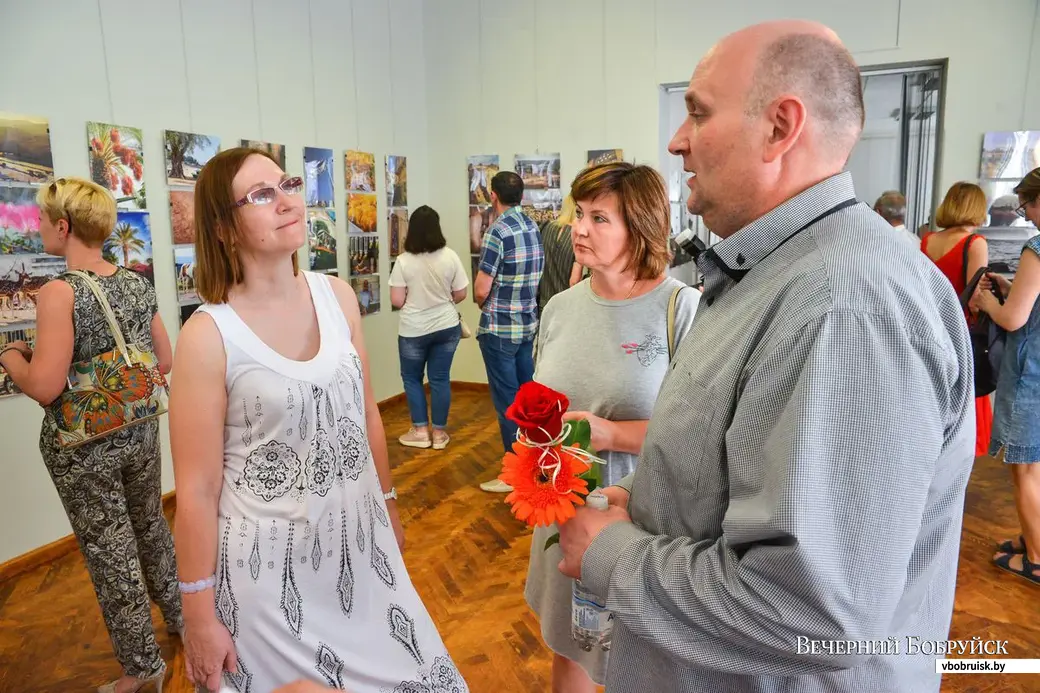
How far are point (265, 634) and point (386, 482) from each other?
542 mm

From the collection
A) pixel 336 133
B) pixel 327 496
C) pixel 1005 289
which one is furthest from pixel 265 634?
pixel 336 133

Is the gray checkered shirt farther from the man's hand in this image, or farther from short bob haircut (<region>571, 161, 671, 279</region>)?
short bob haircut (<region>571, 161, 671, 279</region>)

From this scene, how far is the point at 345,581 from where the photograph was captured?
167cm

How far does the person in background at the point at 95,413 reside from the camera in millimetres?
2566

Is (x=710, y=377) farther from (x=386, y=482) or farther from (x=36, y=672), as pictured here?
(x=36, y=672)

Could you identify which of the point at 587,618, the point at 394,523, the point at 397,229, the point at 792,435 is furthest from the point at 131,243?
the point at 792,435

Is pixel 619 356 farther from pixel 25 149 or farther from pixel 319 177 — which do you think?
pixel 319 177

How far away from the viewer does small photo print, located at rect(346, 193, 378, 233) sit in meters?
Answer: 6.54

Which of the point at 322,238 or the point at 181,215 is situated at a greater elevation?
the point at 181,215

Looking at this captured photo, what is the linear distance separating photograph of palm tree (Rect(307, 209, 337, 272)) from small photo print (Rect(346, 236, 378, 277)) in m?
0.27

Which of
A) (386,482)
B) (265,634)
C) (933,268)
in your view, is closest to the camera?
(933,268)

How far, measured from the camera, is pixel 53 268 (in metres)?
3.95

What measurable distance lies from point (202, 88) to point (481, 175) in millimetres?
3171

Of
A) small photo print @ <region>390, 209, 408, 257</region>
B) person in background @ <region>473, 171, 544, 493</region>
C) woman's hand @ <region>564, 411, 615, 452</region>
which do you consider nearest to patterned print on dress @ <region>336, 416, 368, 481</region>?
woman's hand @ <region>564, 411, 615, 452</region>
